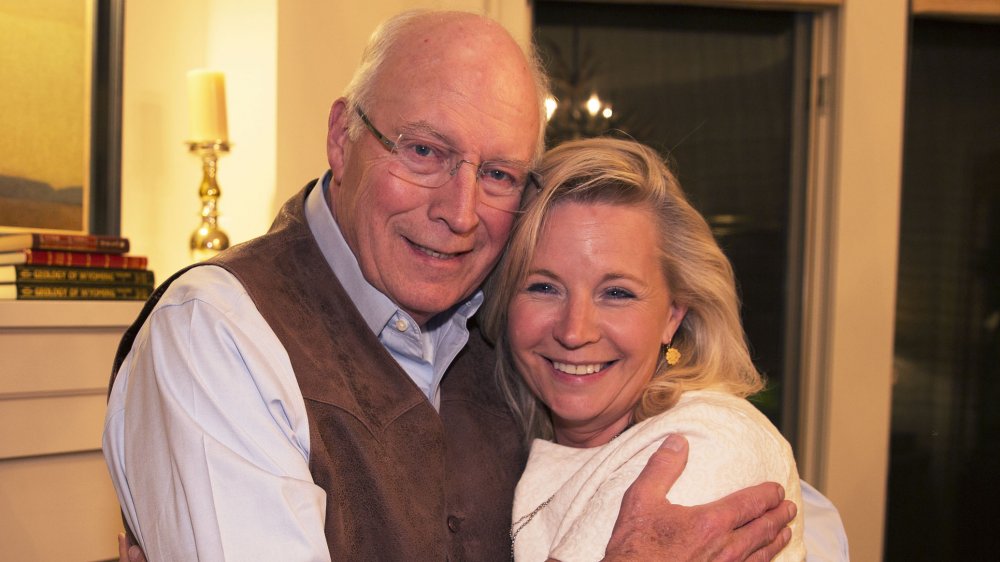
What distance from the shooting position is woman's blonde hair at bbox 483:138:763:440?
1574mm

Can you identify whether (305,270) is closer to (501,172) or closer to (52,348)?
(501,172)

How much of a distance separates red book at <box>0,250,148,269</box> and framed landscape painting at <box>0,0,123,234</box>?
0.35 meters

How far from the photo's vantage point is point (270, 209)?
8.77ft

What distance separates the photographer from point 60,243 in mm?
2186

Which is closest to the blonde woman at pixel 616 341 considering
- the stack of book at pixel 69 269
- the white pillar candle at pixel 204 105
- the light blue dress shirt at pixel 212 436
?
the light blue dress shirt at pixel 212 436

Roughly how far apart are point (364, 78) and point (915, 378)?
99.8 inches

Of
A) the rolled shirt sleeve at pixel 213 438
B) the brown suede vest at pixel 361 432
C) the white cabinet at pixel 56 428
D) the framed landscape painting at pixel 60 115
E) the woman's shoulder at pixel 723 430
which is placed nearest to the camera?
the rolled shirt sleeve at pixel 213 438

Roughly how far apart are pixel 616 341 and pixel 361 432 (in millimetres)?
500

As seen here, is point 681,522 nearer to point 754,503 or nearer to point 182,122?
point 754,503

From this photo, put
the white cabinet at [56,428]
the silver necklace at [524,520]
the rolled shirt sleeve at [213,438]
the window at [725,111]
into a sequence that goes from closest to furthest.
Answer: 1. the rolled shirt sleeve at [213,438]
2. the silver necklace at [524,520]
3. the white cabinet at [56,428]
4. the window at [725,111]

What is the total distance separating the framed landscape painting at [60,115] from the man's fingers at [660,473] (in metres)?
1.97

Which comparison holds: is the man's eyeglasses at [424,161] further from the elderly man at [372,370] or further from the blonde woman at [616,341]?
the blonde woman at [616,341]

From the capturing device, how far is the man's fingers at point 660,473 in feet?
4.35

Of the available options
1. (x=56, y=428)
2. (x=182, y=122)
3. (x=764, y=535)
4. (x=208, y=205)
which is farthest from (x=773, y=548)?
(x=182, y=122)
